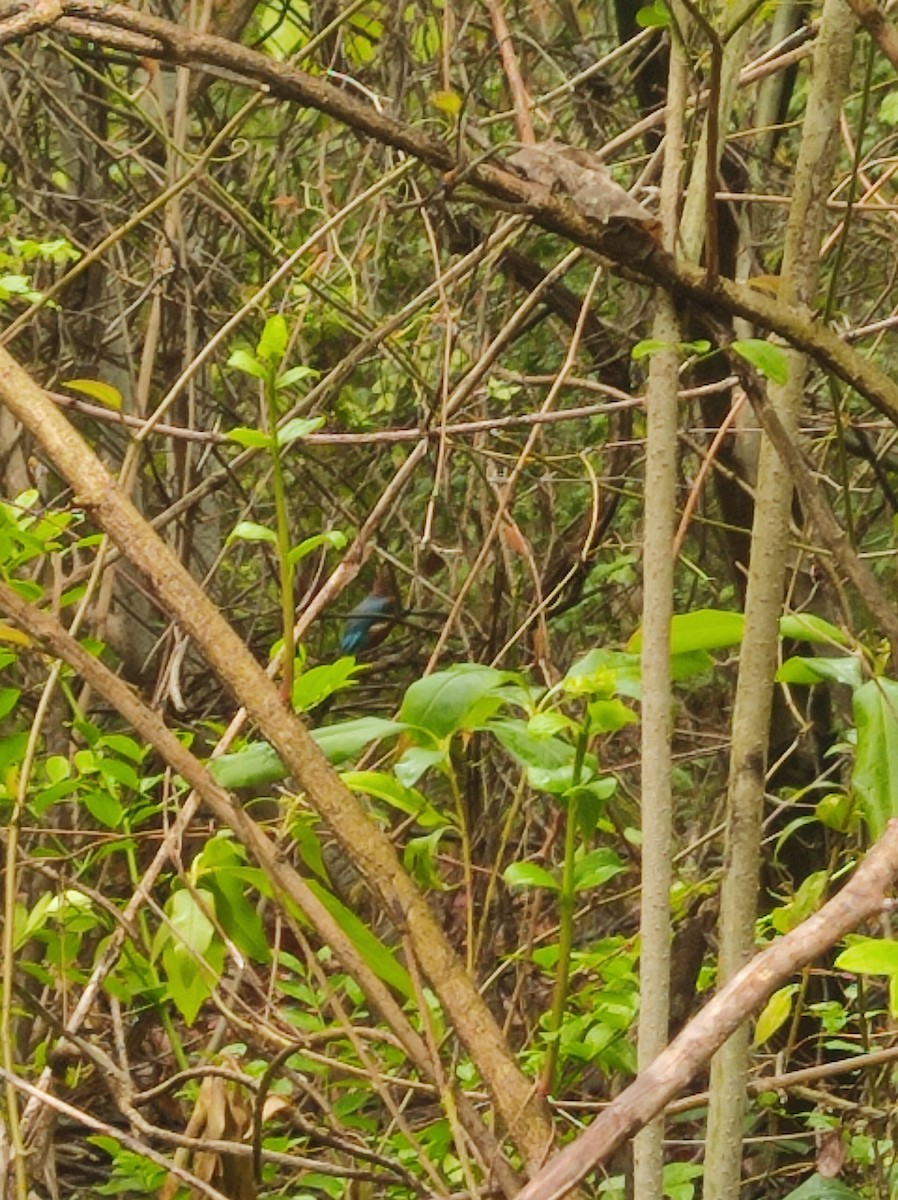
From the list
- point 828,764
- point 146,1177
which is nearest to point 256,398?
point 828,764

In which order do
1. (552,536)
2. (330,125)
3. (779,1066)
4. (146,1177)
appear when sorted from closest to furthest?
(779,1066) → (146,1177) → (552,536) → (330,125)

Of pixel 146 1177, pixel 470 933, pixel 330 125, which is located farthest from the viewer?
pixel 330 125

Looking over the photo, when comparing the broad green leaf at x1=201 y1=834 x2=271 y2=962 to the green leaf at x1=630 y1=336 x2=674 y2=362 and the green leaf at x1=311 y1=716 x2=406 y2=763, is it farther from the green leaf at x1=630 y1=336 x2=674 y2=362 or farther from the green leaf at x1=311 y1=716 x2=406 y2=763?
the green leaf at x1=630 y1=336 x2=674 y2=362

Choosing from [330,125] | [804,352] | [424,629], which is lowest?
[424,629]

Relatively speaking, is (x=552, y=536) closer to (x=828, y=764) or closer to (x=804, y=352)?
(x=828, y=764)

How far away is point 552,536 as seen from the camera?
2.48 metres

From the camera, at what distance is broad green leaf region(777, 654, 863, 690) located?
0.86m

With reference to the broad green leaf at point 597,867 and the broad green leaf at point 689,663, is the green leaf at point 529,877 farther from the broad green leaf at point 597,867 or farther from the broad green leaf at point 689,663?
the broad green leaf at point 689,663

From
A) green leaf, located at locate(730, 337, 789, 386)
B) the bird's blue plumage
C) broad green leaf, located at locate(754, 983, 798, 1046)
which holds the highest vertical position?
green leaf, located at locate(730, 337, 789, 386)

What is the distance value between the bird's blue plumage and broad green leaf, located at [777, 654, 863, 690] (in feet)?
7.02

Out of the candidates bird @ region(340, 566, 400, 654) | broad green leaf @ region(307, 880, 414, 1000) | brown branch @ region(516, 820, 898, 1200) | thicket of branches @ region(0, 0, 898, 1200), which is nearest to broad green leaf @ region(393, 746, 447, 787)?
thicket of branches @ region(0, 0, 898, 1200)

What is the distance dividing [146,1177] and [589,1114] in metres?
0.53

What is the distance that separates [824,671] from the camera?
2.84 feet

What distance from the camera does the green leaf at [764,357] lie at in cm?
79
